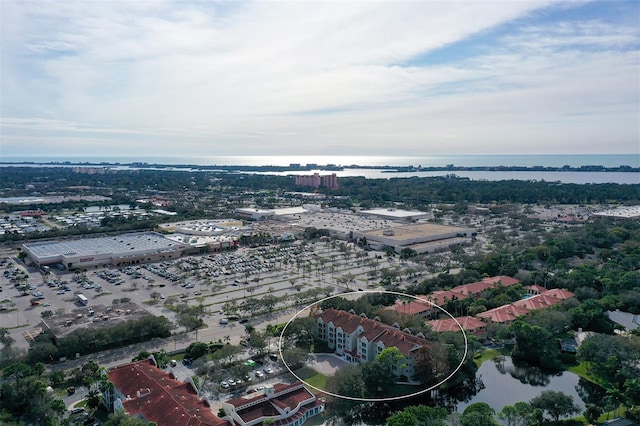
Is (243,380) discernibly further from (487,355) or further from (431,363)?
(487,355)

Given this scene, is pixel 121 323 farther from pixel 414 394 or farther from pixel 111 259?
pixel 111 259

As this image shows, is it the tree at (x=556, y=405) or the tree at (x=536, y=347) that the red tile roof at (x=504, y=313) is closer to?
the tree at (x=536, y=347)

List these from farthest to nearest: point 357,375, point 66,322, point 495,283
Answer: point 495,283 < point 66,322 < point 357,375

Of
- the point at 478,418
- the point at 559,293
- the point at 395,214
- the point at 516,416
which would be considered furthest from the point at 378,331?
the point at 395,214

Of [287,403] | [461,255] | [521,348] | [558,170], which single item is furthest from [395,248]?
[558,170]

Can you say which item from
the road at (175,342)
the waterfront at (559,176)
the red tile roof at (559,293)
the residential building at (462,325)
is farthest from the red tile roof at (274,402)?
the waterfront at (559,176)

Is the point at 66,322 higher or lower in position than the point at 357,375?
lower
